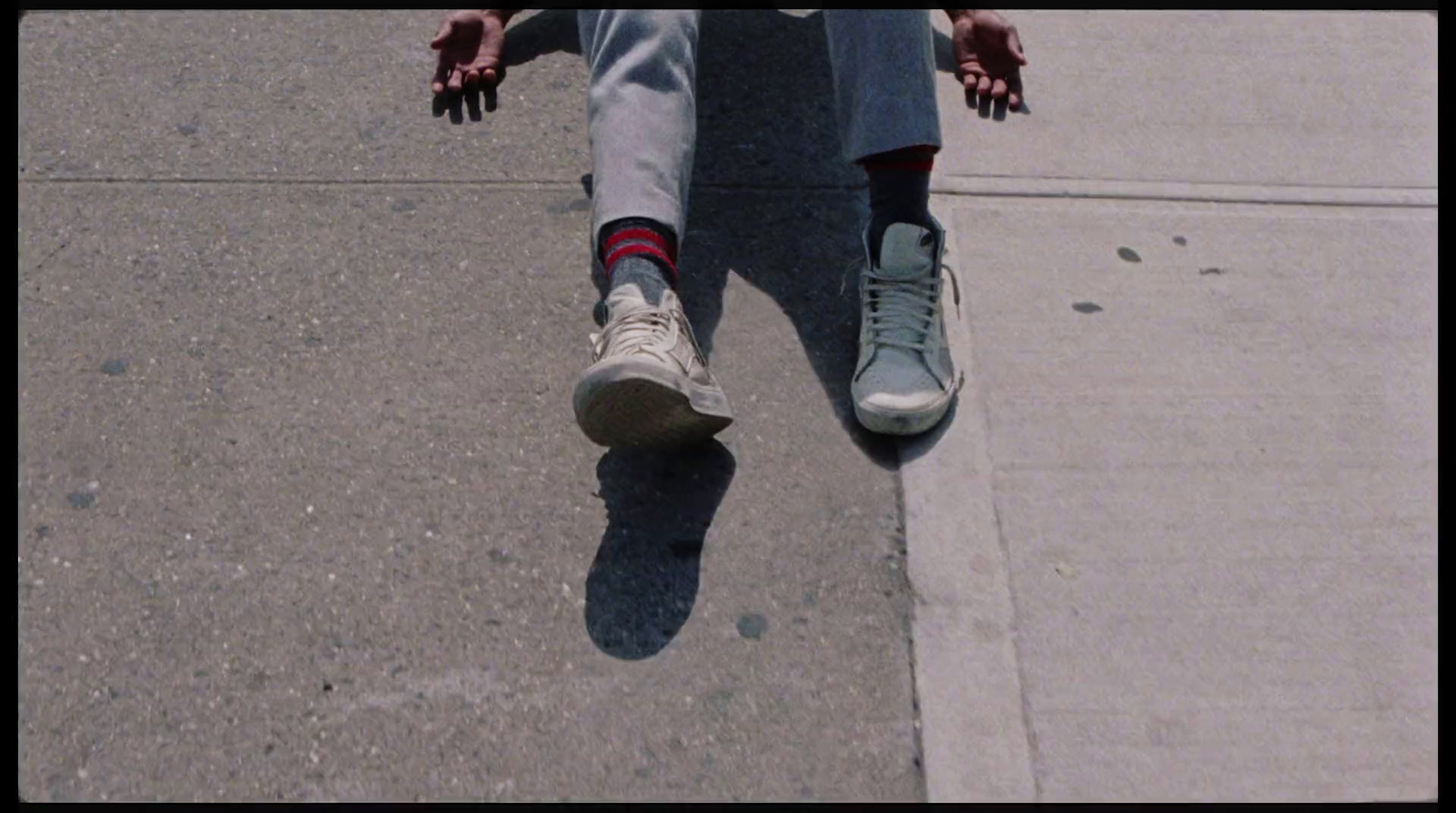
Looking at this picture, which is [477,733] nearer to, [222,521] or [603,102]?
[222,521]

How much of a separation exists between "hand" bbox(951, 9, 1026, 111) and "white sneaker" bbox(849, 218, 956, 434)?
2.61ft

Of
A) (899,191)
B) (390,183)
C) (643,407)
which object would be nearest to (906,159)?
(899,191)

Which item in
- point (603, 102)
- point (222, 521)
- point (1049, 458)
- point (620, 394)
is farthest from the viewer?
point (603, 102)

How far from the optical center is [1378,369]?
2.65 meters

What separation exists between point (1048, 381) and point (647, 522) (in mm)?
848

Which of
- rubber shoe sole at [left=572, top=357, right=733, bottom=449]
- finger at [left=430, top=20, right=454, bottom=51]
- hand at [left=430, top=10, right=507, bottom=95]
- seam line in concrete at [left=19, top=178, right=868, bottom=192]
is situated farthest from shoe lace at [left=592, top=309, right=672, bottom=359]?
A: finger at [left=430, top=20, right=454, bottom=51]

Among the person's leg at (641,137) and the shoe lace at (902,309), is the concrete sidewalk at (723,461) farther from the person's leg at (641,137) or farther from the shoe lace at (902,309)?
the person's leg at (641,137)

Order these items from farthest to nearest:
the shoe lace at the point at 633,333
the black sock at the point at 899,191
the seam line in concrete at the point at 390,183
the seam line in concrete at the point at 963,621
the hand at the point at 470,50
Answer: the hand at the point at 470,50 → the seam line in concrete at the point at 390,183 → the black sock at the point at 899,191 → the shoe lace at the point at 633,333 → the seam line in concrete at the point at 963,621

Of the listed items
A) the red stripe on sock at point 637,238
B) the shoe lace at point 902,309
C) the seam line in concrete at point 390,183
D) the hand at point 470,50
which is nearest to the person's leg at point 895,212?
the shoe lace at point 902,309

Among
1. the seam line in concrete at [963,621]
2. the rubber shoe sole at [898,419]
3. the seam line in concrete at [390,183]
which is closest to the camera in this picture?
the seam line in concrete at [963,621]

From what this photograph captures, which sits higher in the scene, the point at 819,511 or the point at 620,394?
the point at 620,394

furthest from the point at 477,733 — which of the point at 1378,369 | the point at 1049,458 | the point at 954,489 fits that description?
the point at 1378,369

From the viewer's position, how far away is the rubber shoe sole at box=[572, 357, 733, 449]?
2.11 metres

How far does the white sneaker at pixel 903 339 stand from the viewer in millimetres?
2436
